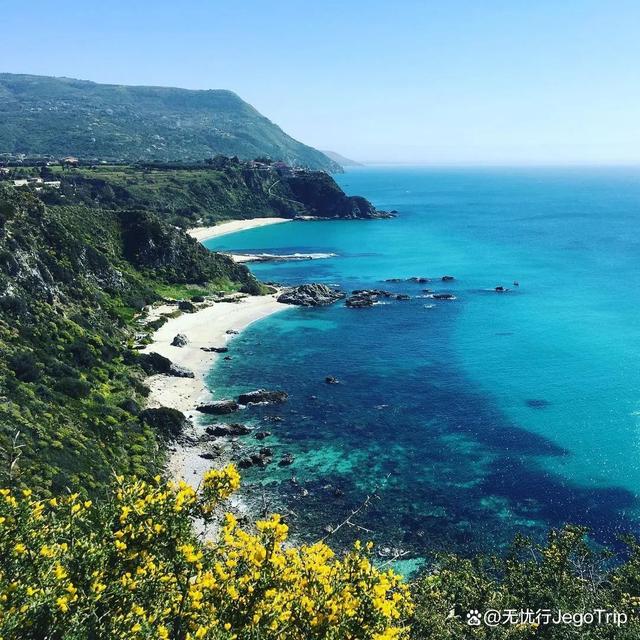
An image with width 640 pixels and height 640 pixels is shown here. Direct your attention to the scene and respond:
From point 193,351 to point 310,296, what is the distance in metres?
38.7

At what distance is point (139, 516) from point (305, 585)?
16.1ft

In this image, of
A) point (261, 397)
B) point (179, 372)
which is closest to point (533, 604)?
point (261, 397)

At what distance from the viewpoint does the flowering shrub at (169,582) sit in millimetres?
12297

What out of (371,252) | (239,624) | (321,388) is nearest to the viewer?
(239,624)

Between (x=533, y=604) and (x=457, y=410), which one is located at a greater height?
(x=533, y=604)

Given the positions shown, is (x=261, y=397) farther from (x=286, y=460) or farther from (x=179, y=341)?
(x=179, y=341)

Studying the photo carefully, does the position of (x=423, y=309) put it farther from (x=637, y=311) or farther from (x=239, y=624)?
(x=239, y=624)

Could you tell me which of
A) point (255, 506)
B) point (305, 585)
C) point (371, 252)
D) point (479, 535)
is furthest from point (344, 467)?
point (371, 252)

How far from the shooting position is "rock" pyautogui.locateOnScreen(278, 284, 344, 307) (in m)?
113

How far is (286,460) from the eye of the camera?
52.6 meters

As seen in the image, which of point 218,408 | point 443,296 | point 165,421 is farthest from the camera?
point 443,296

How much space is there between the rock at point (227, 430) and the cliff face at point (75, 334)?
6.05m

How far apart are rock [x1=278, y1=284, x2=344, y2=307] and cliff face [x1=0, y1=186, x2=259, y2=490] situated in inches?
649

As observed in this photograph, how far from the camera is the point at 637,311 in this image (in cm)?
10712
